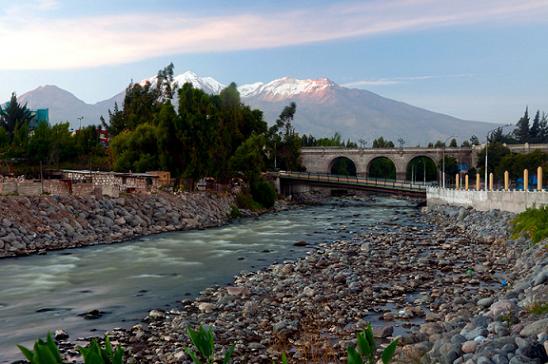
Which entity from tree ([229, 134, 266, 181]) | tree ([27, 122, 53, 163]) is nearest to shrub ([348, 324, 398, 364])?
tree ([229, 134, 266, 181])

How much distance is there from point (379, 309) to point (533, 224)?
675 inches

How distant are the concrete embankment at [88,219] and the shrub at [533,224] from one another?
2723 centimetres

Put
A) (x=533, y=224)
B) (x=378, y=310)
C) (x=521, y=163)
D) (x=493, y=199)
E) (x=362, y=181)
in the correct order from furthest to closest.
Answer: (x=521, y=163) < (x=362, y=181) < (x=493, y=199) < (x=533, y=224) < (x=378, y=310)

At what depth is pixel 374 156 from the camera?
119 meters

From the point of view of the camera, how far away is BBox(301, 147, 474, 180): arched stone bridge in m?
116

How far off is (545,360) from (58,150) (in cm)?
7889

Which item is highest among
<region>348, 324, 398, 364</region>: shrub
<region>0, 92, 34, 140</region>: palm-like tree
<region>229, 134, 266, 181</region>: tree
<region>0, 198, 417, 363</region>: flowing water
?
<region>0, 92, 34, 140</region>: palm-like tree

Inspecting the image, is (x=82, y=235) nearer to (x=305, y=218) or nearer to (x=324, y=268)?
(x=324, y=268)

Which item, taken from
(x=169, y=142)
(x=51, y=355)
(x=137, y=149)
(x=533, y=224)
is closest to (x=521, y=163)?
(x=169, y=142)

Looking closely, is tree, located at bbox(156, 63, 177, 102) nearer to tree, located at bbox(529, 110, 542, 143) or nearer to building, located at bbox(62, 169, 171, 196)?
building, located at bbox(62, 169, 171, 196)

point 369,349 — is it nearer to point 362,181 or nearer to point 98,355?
point 98,355

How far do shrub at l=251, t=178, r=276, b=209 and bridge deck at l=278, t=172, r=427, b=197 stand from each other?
54.5 ft

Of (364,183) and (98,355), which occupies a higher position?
(98,355)

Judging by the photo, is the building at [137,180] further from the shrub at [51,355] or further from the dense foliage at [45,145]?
the shrub at [51,355]
